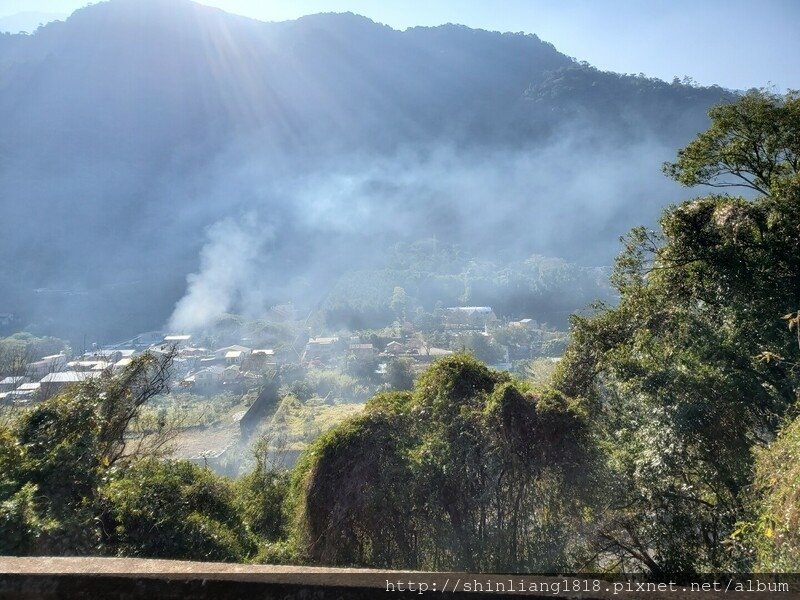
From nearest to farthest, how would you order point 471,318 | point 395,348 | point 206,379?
point 206,379 < point 395,348 < point 471,318

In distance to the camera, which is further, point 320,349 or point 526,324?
point 526,324

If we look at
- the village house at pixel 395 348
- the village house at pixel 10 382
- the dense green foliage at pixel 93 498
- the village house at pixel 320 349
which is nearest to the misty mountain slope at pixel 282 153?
the village house at pixel 320 349

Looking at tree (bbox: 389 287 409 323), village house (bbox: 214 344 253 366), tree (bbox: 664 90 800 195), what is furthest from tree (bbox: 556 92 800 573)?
tree (bbox: 389 287 409 323)

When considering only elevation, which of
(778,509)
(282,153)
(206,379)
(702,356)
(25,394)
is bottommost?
(206,379)

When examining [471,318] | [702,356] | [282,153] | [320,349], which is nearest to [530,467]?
[702,356]

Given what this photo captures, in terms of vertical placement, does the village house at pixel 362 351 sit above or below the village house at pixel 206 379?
above

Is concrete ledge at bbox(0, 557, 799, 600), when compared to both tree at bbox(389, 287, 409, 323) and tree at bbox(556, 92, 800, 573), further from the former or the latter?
tree at bbox(389, 287, 409, 323)

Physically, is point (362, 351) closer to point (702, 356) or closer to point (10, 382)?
point (10, 382)

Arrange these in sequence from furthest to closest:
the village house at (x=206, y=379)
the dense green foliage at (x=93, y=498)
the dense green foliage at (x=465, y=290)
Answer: the dense green foliage at (x=465, y=290) < the village house at (x=206, y=379) < the dense green foliage at (x=93, y=498)

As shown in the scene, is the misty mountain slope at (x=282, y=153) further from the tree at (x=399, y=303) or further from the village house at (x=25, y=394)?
the village house at (x=25, y=394)

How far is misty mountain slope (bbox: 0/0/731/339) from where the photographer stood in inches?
2379

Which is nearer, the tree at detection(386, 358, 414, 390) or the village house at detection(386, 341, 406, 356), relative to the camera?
the tree at detection(386, 358, 414, 390)

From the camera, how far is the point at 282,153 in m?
102

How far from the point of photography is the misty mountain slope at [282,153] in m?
60.4
